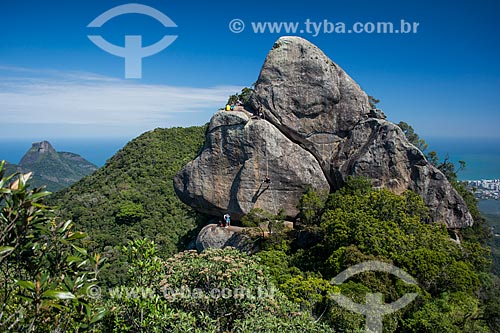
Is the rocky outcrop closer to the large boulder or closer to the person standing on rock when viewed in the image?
the person standing on rock

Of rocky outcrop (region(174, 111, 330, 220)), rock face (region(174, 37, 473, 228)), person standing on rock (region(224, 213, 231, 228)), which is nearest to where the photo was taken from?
rock face (region(174, 37, 473, 228))

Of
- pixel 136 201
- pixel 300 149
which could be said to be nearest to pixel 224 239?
pixel 300 149

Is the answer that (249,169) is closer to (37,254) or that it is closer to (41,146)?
(37,254)

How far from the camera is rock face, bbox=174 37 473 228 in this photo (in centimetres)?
1947

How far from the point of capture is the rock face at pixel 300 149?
766 inches

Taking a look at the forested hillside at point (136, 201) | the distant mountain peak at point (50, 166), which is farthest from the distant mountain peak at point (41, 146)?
the forested hillside at point (136, 201)

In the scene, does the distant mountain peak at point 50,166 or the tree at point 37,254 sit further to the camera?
the distant mountain peak at point 50,166

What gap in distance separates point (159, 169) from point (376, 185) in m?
25.2

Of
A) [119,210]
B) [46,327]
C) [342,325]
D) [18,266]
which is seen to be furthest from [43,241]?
[119,210]

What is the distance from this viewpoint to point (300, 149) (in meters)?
20.8

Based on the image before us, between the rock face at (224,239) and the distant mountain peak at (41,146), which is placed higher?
the distant mountain peak at (41,146)

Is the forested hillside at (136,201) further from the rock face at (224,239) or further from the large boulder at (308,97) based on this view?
the large boulder at (308,97)

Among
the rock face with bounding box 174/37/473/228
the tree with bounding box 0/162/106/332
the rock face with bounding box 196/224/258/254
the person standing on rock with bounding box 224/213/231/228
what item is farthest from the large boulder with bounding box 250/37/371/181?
the tree with bounding box 0/162/106/332

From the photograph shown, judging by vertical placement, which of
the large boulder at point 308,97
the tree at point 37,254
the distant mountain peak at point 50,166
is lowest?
the distant mountain peak at point 50,166
